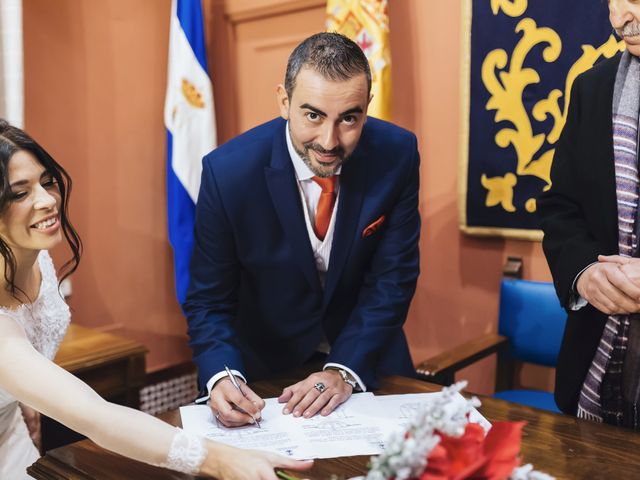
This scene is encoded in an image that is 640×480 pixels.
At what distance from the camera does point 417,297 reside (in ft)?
11.0

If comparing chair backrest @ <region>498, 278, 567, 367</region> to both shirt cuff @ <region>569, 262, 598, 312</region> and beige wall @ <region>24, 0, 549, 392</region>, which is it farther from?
shirt cuff @ <region>569, 262, 598, 312</region>

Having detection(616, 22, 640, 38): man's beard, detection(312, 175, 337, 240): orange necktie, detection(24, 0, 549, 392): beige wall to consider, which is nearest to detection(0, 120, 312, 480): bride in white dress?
detection(312, 175, 337, 240): orange necktie

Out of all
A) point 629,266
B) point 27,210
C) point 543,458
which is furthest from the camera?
point 27,210

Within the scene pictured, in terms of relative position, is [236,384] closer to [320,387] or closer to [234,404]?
[234,404]

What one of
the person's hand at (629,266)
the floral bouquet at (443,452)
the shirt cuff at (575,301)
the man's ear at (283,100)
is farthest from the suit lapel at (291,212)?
the floral bouquet at (443,452)

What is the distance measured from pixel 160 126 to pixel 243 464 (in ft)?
10.2

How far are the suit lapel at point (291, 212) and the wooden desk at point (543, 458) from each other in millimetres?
589

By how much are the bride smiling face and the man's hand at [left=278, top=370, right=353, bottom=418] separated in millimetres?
683

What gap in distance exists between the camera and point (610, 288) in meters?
1.47

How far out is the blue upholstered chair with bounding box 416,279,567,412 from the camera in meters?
2.64

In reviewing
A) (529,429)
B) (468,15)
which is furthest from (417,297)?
(529,429)

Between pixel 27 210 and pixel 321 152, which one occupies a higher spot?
pixel 321 152

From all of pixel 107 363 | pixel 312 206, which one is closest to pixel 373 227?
pixel 312 206

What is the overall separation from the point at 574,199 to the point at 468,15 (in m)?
1.46
